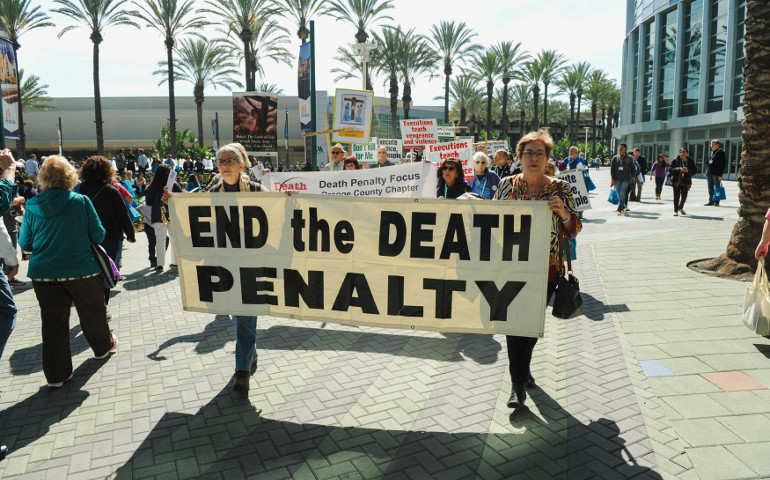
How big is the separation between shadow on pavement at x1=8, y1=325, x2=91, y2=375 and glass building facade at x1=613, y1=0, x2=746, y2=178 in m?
37.9

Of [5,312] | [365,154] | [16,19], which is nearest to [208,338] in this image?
[5,312]

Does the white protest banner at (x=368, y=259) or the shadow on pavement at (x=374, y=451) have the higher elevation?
the white protest banner at (x=368, y=259)

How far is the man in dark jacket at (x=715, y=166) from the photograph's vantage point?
1534cm

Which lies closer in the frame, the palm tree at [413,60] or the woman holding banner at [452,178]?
the woman holding banner at [452,178]

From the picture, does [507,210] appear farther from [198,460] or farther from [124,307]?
[124,307]

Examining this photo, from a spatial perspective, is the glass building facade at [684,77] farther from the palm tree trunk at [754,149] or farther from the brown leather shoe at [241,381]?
the brown leather shoe at [241,381]

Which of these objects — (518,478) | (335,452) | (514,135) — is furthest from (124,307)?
(514,135)

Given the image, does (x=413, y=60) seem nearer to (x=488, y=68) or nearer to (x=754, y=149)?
(x=488, y=68)

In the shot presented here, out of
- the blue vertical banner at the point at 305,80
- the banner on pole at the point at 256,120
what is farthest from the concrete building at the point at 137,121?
the banner on pole at the point at 256,120

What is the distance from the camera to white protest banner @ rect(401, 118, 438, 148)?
1405 centimetres

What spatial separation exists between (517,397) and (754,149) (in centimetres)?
634

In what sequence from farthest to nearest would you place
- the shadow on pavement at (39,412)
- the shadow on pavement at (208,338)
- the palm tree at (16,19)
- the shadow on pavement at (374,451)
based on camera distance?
the palm tree at (16,19) < the shadow on pavement at (208,338) < the shadow on pavement at (39,412) < the shadow on pavement at (374,451)

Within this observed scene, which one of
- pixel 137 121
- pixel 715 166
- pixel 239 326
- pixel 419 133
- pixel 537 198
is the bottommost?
pixel 239 326

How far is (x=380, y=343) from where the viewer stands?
573 centimetres
